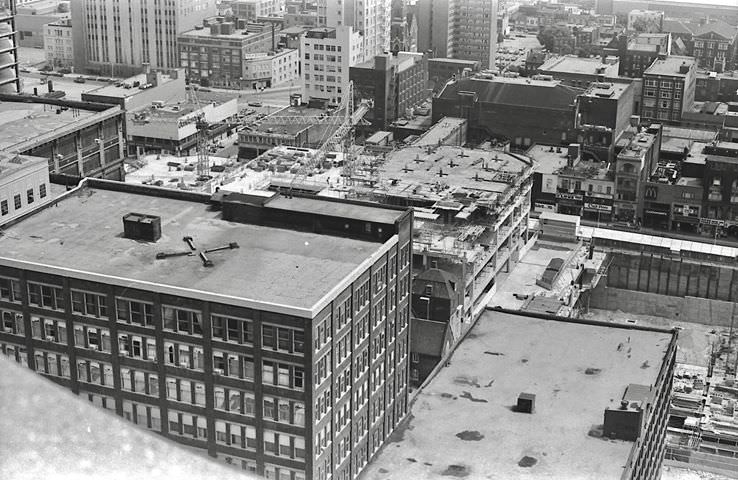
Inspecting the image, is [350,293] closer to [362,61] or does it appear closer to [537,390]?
[537,390]

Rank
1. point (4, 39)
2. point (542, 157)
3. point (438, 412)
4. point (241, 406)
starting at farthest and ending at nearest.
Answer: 1. point (542, 157)
2. point (4, 39)
3. point (438, 412)
4. point (241, 406)

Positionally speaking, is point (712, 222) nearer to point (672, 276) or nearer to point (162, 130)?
point (672, 276)

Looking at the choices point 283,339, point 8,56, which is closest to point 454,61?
point 8,56

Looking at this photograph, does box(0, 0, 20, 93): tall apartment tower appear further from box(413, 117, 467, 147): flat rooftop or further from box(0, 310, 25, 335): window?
box(0, 310, 25, 335): window

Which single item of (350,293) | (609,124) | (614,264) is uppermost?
(350,293)

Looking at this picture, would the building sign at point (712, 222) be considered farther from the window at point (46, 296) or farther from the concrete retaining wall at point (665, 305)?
the window at point (46, 296)

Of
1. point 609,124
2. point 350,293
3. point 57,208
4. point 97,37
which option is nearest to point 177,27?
point 97,37

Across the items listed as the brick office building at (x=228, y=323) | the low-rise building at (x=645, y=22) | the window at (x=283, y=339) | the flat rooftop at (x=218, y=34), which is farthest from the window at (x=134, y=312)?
the low-rise building at (x=645, y=22)
